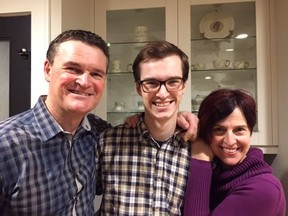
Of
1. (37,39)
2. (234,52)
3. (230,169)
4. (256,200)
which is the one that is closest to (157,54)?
(230,169)

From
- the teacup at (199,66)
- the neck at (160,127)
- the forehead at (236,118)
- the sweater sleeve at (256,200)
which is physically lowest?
the sweater sleeve at (256,200)

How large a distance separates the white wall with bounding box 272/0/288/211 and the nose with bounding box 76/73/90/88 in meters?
1.17

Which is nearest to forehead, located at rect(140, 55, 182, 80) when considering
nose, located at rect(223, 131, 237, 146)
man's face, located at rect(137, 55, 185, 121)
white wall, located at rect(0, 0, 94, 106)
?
man's face, located at rect(137, 55, 185, 121)

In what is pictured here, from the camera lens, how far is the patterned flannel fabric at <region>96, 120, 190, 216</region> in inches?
44.9

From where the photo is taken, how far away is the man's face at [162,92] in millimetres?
1122

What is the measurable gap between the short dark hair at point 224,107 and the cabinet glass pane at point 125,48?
0.96 meters

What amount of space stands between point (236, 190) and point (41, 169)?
2.05 ft

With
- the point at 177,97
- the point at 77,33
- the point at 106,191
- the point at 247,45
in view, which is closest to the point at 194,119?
the point at 177,97

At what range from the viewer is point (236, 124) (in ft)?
3.63

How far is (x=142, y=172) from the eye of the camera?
118 cm

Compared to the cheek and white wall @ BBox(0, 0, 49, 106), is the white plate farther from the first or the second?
the cheek

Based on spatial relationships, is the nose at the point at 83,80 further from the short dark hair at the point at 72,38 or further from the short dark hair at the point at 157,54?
the short dark hair at the point at 157,54

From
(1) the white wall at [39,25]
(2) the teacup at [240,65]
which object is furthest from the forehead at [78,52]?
(2) the teacup at [240,65]

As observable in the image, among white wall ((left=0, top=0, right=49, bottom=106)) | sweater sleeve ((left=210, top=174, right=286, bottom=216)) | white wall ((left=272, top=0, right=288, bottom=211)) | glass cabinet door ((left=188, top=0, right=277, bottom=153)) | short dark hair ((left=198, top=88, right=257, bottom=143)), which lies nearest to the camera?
sweater sleeve ((left=210, top=174, right=286, bottom=216))
